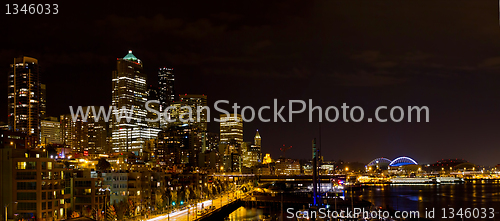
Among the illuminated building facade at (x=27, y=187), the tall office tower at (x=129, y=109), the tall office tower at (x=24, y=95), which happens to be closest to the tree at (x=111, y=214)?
the illuminated building facade at (x=27, y=187)

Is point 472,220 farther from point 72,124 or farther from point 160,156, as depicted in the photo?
point 72,124

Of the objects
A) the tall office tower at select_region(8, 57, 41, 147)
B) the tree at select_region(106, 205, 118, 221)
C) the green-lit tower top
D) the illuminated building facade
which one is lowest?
the tree at select_region(106, 205, 118, 221)

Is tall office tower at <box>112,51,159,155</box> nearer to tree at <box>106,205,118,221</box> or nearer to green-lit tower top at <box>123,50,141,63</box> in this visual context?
green-lit tower top at <box>123,50,141,63</box>

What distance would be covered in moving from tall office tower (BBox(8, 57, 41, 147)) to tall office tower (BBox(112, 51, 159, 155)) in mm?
36484

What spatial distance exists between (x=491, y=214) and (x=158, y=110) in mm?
155631

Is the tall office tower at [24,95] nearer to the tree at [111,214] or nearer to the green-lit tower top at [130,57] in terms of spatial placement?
the green-lit tower top at [130,57]

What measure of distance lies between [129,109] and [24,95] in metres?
43.2

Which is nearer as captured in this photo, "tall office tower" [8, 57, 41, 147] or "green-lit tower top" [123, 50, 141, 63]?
"tall office tower" [8, 57, 41, 147]

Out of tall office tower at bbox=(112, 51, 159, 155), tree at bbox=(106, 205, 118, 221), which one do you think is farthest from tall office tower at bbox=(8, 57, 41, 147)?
tree at bbox=(106, 205, 118, 221)

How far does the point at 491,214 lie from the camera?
56219 mm

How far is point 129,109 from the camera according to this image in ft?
596

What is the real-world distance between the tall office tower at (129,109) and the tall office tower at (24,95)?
3648 centimetres

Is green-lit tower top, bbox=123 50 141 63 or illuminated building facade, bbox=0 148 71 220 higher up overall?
green-lit tower top, bbox=123 50 141 63

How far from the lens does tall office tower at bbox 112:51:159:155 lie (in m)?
179
